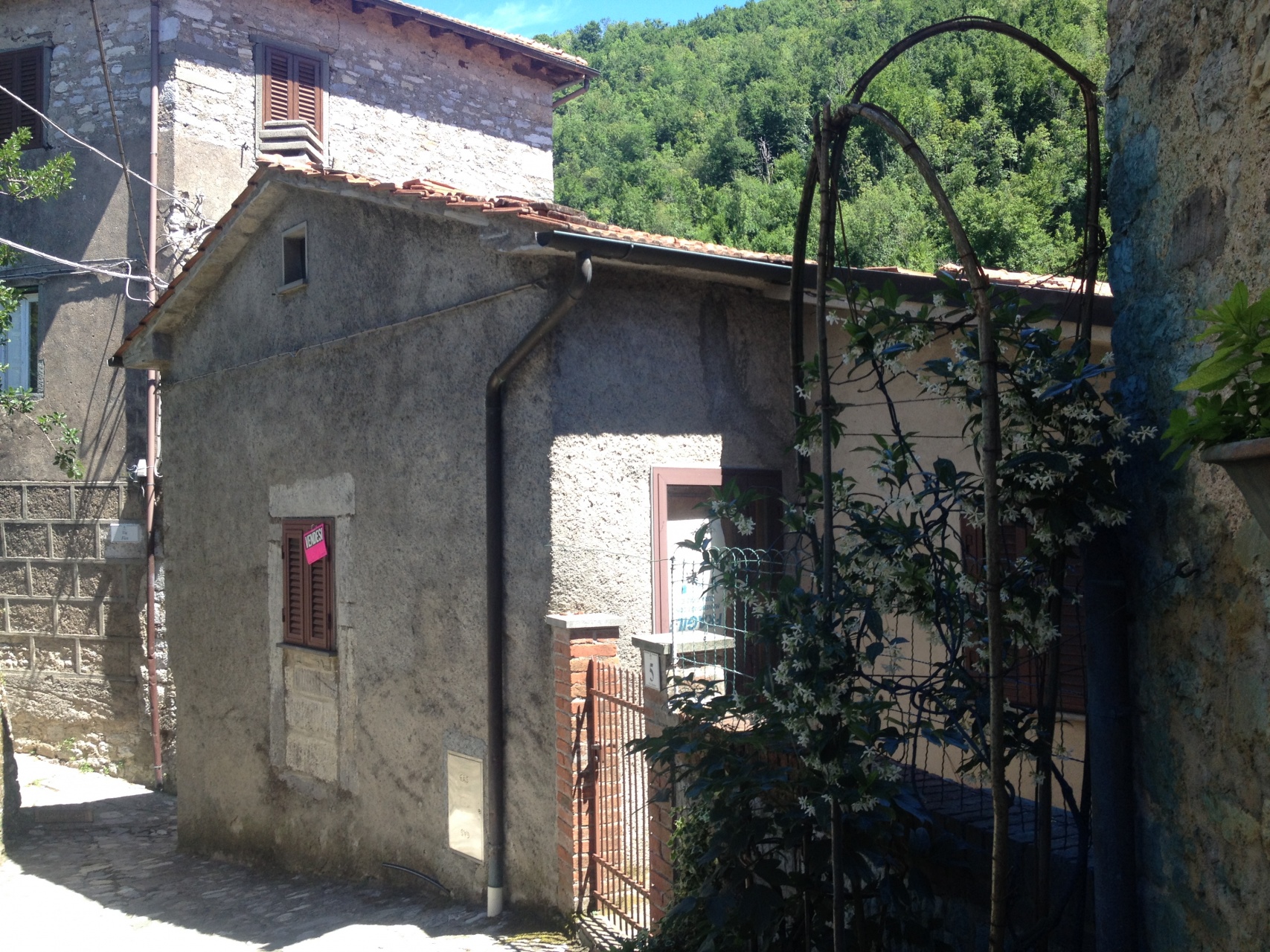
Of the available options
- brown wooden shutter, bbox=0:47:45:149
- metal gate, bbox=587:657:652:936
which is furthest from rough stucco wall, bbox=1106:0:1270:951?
brown wooden shutter, bbox=0:47:45:149

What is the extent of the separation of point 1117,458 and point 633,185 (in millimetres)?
33114

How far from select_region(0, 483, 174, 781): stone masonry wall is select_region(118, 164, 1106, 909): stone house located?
511 cm

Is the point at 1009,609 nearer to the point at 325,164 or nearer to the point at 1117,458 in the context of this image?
the point at 1117,458

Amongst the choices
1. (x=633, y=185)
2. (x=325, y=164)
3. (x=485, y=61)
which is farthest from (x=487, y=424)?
(x=633, y=185)

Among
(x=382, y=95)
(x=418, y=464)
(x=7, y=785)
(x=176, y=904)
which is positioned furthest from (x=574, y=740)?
(x=382, y=95)

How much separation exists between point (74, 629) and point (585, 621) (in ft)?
35.1

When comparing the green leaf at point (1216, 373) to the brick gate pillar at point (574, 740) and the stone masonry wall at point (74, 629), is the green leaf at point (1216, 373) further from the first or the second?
the stone masonry wall at point (74, 629)

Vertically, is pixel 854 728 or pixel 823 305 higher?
pixel 823 305

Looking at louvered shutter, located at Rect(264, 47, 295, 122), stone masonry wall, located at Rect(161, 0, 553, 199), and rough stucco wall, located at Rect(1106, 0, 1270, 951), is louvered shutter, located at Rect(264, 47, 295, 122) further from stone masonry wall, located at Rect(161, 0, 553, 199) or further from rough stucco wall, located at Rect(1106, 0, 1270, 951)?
rough stucco wall, located at Rect(1106, 0, 1270, 951)

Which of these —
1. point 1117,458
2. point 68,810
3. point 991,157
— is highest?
point 991,157

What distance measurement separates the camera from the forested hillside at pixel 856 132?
26.3 m

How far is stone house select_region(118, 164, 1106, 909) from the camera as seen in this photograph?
251 inches

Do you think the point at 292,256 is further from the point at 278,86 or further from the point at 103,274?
the point at 278,86

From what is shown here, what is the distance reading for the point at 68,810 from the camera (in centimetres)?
1154
